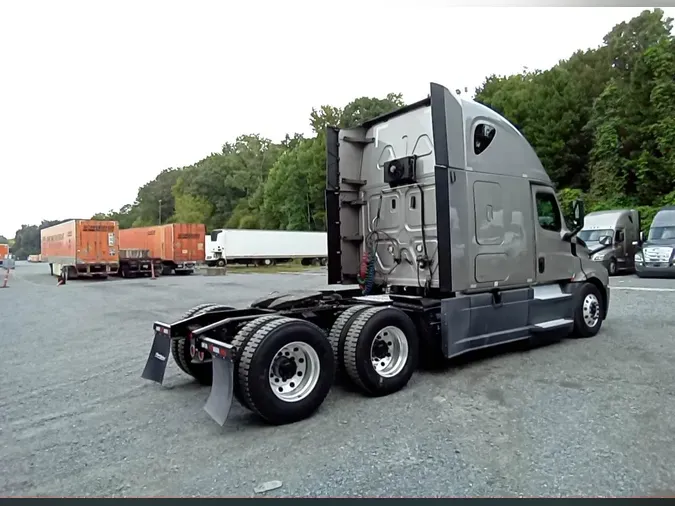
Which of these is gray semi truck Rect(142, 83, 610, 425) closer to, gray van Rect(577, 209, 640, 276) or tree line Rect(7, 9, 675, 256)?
gray van Rect(577, 209, 640, 276)

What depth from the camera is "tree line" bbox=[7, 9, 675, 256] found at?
28312 mm

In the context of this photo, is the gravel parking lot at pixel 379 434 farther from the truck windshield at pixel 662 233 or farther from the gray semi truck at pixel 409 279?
the truck windshield at pixel 662 233

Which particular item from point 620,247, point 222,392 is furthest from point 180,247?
point 222,392

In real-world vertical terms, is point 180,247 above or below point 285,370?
above

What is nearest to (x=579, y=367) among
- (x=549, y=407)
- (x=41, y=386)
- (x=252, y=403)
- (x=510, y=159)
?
(x=549, y=407)

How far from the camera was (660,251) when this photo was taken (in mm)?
16688

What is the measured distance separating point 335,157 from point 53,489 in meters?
4.90

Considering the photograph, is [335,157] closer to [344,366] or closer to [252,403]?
[344,366]

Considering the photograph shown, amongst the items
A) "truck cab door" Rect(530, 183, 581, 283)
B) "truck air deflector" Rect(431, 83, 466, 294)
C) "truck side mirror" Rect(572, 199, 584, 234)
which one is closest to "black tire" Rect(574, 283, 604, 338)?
"truck cab door" Rect(530, 183, 581, 283)

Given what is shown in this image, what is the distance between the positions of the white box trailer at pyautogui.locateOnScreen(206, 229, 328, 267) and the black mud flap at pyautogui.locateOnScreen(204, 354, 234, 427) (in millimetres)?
32357

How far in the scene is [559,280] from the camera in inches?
271

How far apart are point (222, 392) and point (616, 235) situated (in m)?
19.2

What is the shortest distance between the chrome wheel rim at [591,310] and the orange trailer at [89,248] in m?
22.5

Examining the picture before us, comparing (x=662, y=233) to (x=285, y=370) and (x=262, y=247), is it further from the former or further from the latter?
(x=262, y=247)
